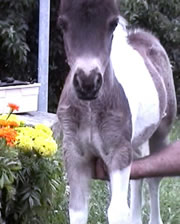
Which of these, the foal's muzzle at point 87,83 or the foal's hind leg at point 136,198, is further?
the foal's hind leg at point 136,198

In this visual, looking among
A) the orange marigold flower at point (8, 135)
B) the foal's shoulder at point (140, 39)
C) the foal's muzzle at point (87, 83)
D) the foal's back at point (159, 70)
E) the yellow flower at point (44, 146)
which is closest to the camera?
the foal's muzzle at point (87, 83)

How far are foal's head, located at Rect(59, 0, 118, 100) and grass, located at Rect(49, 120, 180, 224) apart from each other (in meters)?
1.53

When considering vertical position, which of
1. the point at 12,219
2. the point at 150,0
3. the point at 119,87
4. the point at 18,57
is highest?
the point at 150,0

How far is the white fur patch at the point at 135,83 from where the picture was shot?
10.6ft

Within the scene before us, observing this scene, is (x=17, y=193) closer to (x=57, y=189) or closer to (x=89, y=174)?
(x=57, y=189)

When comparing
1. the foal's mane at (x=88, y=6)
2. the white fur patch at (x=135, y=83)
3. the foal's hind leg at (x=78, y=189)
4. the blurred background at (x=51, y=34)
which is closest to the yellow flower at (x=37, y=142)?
the white fur patch at (x=135, y=83)

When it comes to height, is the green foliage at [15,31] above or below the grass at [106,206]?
above

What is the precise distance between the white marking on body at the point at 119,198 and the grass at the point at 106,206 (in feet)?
3.70

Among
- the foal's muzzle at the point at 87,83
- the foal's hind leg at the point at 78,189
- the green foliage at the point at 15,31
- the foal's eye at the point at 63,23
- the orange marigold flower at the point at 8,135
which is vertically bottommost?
the foal's hind leg at the point at 78,189

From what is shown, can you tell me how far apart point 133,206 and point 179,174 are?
1.34 m

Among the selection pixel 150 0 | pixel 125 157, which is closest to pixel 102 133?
pixel 125 157

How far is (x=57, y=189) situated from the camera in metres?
3.83

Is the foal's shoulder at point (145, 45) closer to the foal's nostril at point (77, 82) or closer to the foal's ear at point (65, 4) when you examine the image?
the foal's ear at point (65, 4)

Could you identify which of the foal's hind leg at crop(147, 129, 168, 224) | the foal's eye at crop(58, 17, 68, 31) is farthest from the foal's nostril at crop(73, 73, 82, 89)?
the foal's hind leg at crop(147, 129, 168, 224)
